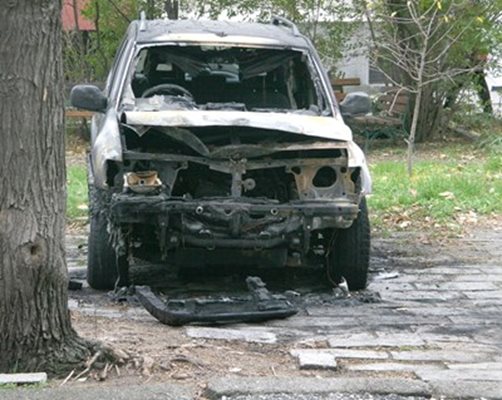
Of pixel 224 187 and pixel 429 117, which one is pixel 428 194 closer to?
pixel 224 187

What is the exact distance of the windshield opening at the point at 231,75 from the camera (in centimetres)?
863

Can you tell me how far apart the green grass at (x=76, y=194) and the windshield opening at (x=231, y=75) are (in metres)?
1.29

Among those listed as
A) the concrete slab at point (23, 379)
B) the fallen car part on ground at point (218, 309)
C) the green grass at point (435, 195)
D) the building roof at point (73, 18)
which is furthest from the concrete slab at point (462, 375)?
the building roof at point (73, 18)

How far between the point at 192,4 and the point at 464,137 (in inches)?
213

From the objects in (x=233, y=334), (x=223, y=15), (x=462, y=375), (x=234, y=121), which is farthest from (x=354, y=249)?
(x=223, y=15)

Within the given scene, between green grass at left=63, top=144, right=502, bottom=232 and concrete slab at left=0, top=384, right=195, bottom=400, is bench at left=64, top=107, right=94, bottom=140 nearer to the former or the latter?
green grass at left=63, top=144, right=502, bottom=232

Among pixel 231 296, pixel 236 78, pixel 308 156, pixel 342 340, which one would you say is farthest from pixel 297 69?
pixel 342 340

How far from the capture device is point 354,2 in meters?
18.4

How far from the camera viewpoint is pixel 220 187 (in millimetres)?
7430

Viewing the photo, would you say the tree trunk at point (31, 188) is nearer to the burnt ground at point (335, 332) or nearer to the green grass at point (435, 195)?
the burnt ground at point (335, 332)

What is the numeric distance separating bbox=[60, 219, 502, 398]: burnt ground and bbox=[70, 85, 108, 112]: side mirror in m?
1.32

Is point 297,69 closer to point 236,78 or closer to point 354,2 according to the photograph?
point 236,78

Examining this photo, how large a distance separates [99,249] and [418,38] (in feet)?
36.1

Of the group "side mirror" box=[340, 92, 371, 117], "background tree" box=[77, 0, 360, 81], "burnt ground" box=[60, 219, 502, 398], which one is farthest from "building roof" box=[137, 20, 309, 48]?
"background tree" box=[77, 0, 360, 81]
